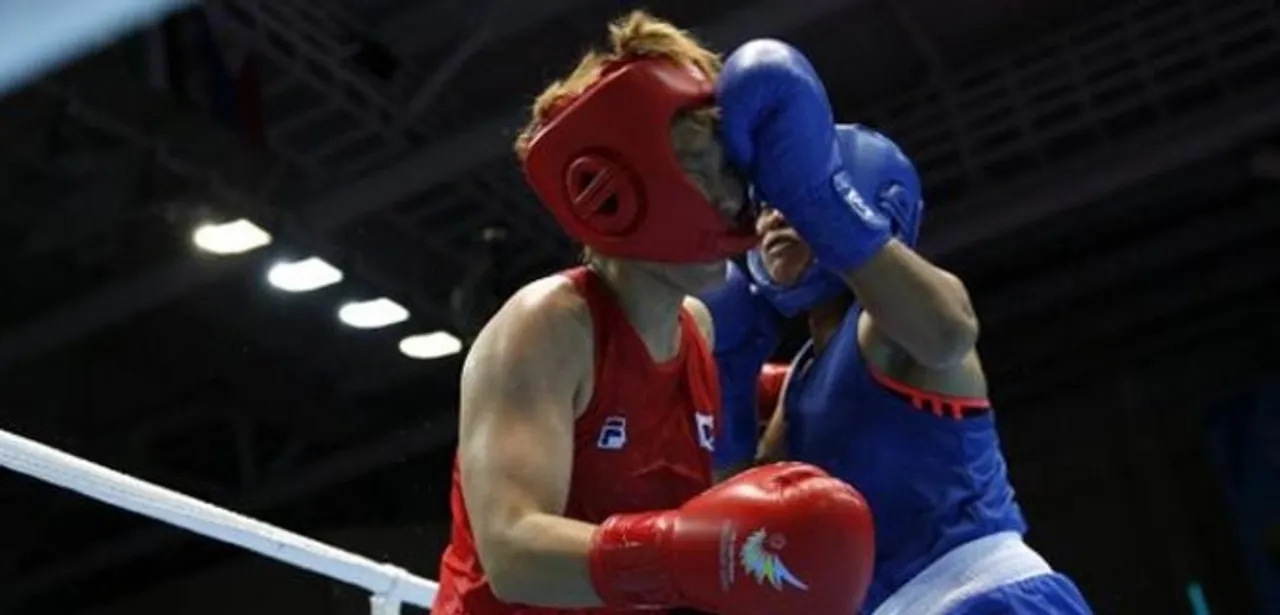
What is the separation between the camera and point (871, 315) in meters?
1.59

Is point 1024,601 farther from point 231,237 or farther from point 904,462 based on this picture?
point 231,237

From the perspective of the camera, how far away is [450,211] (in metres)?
5.76

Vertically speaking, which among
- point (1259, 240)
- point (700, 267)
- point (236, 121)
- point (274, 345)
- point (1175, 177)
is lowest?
point (1259, 240)

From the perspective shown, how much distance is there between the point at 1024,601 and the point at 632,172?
631 millimetres

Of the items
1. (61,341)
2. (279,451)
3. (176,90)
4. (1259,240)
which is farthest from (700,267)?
(279,451)

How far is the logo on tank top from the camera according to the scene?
1098 mm

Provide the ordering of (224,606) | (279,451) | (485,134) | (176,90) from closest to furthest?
(176,90) < (485,134) < (279,451) < (224,606)

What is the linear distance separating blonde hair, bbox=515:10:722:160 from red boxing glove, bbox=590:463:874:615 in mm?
387

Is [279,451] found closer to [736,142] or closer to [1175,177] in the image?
[1175,177]

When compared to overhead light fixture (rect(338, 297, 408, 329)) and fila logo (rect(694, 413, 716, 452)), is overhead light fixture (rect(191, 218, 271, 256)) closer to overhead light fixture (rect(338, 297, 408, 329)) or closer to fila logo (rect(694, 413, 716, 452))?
overhead light fixture (rect(338, 297, 408, 329))

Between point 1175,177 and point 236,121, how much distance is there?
3.42 meters

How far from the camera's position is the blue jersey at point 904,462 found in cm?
170

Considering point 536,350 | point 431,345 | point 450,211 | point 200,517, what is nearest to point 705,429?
point 536,350

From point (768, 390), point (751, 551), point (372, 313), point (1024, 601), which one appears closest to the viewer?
point (751, 551)
